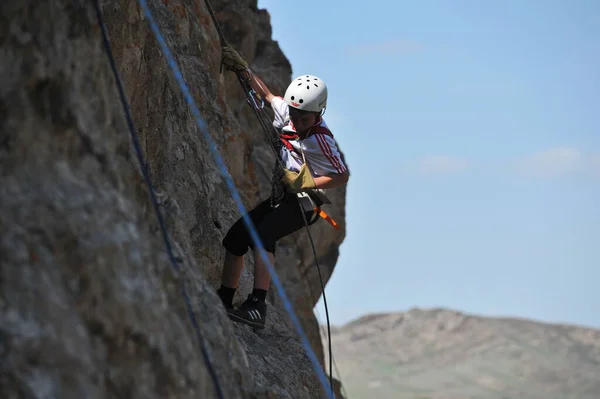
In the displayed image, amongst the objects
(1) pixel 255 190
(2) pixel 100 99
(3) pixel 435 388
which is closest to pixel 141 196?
(2) pixel 100 99

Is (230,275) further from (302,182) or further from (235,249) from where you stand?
(302,182)

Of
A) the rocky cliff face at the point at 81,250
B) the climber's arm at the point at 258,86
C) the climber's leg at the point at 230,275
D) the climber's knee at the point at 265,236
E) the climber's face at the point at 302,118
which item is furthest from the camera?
the climber's arm at the point at 258,86

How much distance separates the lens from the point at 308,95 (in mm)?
8102

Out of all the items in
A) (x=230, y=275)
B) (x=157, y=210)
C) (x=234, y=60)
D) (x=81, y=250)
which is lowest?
(x=81, y=250)

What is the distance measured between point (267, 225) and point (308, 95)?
116 cm

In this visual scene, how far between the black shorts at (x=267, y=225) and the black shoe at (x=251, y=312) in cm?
47

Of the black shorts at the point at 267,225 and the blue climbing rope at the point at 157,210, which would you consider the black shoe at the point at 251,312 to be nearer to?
the black shorts at the point at 267,225

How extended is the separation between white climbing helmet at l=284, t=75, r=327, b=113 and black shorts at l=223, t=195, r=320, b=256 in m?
0.79

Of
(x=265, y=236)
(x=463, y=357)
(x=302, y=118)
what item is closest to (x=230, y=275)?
(x=265, y=236)

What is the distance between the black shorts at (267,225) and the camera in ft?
26.2

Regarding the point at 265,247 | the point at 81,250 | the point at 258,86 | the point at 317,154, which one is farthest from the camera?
the point at 258,86

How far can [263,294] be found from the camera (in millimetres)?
8219

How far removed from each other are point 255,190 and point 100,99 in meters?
8.89

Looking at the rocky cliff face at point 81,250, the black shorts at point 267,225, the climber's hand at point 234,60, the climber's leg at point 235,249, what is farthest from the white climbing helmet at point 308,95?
the rocky cliff face at point 81,250
